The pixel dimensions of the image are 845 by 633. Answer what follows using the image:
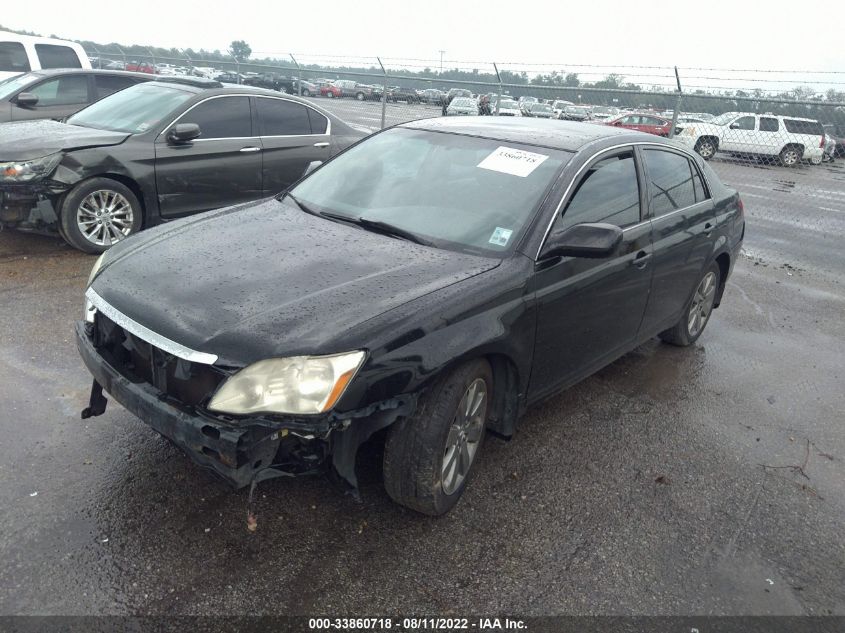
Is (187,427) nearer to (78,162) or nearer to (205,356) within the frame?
(205,356)

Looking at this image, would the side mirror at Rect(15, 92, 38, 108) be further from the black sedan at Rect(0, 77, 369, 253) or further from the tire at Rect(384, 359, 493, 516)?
the tire at Rect(384, 359, 493, 516)

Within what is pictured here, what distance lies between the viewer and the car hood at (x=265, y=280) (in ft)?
8.24

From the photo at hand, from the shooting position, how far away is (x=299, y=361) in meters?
2.43

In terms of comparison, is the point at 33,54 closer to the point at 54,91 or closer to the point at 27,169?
the point at 54,91

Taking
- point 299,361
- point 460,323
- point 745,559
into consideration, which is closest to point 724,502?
point 745,559

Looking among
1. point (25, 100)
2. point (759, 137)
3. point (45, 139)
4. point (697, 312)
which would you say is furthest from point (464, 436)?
point (759, 137)

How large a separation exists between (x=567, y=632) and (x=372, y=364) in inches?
47.7

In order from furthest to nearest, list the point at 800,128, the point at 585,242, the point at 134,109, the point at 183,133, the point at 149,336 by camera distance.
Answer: the point at 800,128 < the point at 134,109 < the point at 183,133 < the point at 585,242 < the point at 149,336

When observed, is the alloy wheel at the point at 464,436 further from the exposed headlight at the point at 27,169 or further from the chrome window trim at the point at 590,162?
the exposed headlight at the point at 27,169

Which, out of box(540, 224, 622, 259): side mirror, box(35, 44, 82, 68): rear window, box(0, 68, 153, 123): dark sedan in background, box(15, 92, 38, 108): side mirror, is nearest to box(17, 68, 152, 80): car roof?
box(0, 68, 153, 123): dark sedan in background

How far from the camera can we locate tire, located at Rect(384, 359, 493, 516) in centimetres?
274

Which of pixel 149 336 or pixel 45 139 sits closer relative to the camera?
pixel 149 336

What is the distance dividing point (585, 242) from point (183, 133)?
4573mm

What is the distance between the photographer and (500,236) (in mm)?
3279
